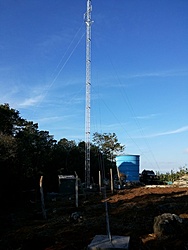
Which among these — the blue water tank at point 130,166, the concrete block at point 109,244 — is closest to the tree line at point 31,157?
the blue water tank at point 130,166

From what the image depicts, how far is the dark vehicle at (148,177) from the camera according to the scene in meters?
34.3

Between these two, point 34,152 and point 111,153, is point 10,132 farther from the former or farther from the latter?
point 111,153

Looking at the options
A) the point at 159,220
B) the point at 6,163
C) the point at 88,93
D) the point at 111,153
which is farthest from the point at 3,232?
the point at 111,153

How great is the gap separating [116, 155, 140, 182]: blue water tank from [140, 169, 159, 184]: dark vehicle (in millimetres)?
2571

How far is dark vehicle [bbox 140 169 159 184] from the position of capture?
3428 centimetres

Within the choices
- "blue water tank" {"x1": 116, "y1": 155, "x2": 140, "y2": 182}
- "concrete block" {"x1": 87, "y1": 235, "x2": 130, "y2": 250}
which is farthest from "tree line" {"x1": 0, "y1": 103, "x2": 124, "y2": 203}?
"concrete block" {"x1": 87, "y1": 235, "x2": 130, "y2": 250}

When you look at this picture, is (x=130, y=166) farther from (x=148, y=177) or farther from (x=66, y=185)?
(x=66, y=185)

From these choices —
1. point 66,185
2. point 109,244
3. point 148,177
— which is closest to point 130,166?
point 148,177

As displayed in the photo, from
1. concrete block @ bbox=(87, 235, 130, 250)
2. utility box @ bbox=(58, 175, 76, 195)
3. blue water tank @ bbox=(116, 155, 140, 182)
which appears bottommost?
concrete block @ bbox=(87, 235, 130, 250)

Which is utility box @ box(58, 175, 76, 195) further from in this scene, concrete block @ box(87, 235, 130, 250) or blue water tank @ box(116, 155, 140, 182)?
concrete block @ box(87, 235, 130, 250)

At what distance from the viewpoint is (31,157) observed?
26.9 m

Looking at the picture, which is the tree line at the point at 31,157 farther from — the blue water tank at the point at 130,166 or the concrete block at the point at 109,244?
the concrete block at the point at 109,244

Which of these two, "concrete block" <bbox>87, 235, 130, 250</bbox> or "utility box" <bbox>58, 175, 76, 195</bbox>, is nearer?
"concrete block" <bbox>87, 235, 130, 250</bbox>

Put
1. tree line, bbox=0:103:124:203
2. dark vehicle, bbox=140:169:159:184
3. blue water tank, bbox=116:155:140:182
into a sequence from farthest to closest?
dark vehicle, bbox=140:169:159:184 < blue water tank, bbox=116:155:140:182 < tree line, bbox=0:103:124:203
